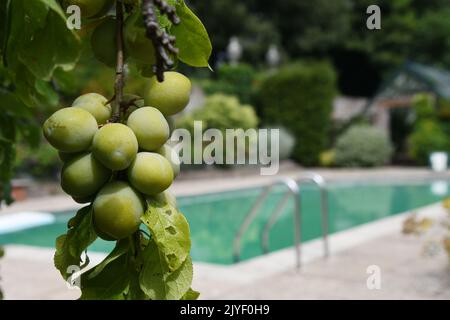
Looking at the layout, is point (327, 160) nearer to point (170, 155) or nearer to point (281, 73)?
point (281, 73)

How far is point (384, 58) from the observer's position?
28906 millimetres

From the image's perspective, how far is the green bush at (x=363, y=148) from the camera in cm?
1967

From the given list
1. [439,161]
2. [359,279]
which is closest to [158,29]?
[359,279]

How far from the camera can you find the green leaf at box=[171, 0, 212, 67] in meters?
0.73

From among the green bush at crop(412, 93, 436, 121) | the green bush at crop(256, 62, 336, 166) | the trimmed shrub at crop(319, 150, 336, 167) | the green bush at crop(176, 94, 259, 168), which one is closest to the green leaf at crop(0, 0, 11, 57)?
the green bush at crop(176, 94, 259, 168)

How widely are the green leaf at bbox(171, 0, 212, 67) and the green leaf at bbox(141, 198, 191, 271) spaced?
0.20 metres

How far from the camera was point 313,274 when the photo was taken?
4.99 m

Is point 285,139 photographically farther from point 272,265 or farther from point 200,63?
point 200,63

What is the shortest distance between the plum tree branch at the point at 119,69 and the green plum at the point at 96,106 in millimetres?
36

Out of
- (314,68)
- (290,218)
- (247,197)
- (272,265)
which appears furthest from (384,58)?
(272,265)

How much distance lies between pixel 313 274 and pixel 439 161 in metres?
14.2

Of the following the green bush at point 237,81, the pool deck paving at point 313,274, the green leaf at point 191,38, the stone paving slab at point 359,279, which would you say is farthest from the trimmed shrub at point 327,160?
the green leaf at point 191,38
